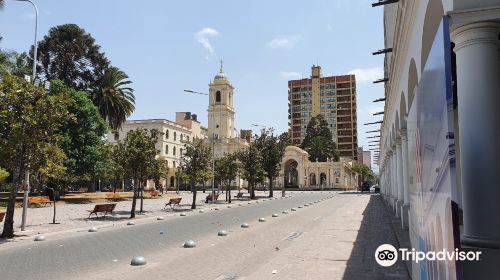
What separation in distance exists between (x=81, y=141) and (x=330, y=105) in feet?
374

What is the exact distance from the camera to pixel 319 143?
100 meters

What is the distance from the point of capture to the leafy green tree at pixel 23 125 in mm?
13922

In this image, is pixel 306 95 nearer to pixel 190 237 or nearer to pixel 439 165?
pixel 190 237

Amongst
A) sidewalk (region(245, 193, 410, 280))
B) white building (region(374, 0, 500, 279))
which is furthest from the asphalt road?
white building (region(374, 0, 500, 279))

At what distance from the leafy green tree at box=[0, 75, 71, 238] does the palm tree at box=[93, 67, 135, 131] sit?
104ft

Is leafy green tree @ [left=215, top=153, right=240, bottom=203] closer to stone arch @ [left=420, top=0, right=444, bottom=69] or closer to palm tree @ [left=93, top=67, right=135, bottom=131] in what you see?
palm tree @ [left=93, top=67, right=135, bottom=131]

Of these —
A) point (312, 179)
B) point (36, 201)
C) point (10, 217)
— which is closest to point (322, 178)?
point (312, 179)

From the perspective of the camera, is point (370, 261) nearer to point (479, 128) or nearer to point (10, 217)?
point (479, 128)

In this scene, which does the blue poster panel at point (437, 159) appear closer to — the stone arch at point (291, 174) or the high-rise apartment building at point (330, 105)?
the stone arch at point (291, 174)

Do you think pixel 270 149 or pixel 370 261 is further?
pixel 270 149

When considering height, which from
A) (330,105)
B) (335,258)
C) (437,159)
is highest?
(330,105)

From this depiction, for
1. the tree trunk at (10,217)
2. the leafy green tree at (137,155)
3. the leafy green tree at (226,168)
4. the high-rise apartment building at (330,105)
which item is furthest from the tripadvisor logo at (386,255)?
the high-rise apartment building at (330,105)

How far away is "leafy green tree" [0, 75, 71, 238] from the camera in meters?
13.9

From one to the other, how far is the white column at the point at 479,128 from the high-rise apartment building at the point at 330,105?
13752 cm
